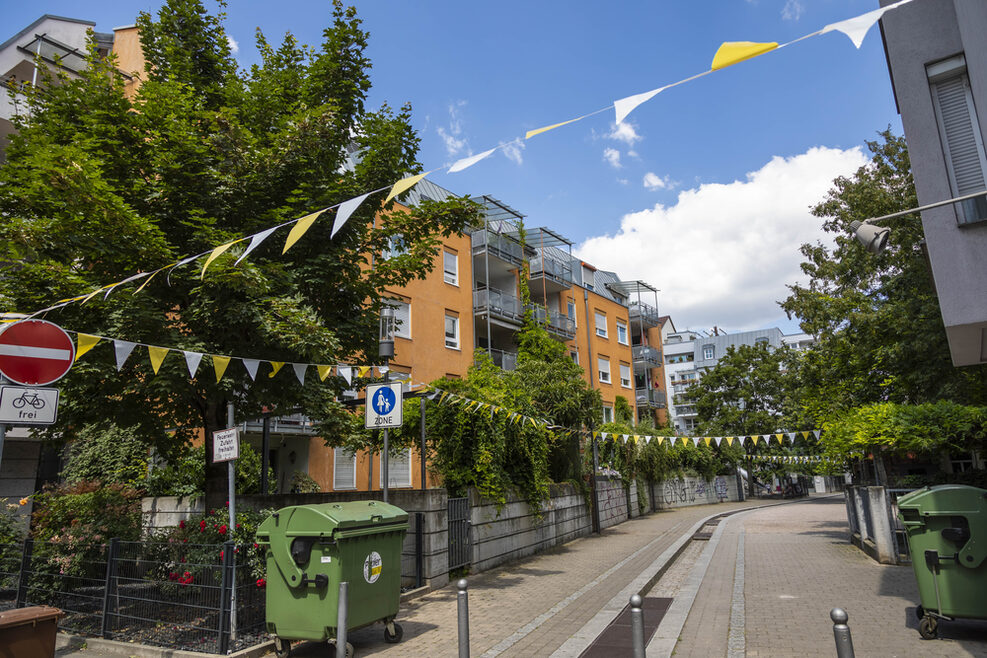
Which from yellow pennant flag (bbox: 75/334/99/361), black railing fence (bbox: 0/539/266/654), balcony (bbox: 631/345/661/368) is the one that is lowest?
black railing fence (bbox: 0/539/266/654)

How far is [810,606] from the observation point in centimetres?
838

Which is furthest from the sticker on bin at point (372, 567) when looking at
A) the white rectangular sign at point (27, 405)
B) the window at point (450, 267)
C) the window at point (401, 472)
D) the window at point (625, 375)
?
the window at point (625, 375)

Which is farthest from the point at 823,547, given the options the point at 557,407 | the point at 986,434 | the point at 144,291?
the point at 144,291

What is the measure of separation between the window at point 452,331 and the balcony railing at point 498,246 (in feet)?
11.6

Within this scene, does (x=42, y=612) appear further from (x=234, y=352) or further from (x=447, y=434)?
(x=447, y=434)

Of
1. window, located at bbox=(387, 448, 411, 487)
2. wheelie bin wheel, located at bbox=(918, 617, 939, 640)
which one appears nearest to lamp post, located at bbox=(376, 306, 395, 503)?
wheelie bin wheel, located at bbox=(918, 617, 939, 640)

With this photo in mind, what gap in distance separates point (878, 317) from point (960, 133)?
28.7 feet

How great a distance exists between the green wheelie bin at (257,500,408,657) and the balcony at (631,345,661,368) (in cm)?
3711

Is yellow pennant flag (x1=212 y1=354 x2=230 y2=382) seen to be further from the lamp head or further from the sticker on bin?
the lamp head

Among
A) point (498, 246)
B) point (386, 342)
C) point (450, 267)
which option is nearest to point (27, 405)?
point (386, 342)

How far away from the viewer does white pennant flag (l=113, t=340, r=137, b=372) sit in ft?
23.5

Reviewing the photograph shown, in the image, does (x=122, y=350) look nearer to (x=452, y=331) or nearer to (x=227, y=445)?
(x=227, y=445)

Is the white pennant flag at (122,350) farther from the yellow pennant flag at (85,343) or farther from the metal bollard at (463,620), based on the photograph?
the metal bollard at (463,620)

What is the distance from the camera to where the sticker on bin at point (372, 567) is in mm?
6562
